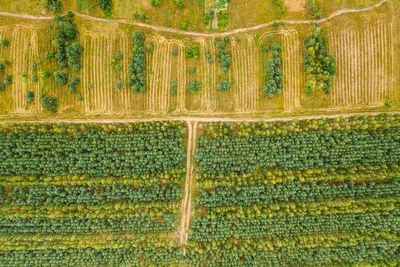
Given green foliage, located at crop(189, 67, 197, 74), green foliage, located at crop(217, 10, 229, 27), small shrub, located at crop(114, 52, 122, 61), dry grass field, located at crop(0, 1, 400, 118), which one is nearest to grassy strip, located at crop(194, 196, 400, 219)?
dry grass field, located at crop(0, 1, 400, 118)

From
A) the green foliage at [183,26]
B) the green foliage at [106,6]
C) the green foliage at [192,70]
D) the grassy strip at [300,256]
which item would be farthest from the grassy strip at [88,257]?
the green foliage at [106,6]

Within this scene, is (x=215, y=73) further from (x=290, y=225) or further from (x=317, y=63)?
(x=290, y=225)

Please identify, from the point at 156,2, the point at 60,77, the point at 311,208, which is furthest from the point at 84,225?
the point at 156,2

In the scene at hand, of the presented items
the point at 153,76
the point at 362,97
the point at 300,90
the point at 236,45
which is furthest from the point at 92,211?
the point at 362,97

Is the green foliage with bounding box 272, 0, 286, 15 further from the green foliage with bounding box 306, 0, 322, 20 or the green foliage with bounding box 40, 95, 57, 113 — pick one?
the green foliage with bounding box 40, 95, 57, 113

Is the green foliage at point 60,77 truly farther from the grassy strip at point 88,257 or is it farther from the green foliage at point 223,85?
the grassy strip at point 88,257

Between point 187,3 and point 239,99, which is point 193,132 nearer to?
point 239,99
